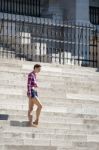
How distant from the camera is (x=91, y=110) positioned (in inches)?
682

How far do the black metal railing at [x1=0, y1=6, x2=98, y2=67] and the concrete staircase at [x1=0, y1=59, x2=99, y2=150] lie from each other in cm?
266

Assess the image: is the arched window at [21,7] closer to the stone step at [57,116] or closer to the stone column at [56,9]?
the stone column at [56,9]

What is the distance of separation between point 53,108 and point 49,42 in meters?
9.20

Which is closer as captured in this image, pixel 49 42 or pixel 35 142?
pixel 35 142

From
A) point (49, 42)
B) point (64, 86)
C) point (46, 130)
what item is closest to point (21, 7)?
point (49, 42)

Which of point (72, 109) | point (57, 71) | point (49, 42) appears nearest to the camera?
point (72, 109)

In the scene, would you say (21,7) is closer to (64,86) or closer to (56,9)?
(56,9)

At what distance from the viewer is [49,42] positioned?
2577 centimetres

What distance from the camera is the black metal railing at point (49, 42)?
22.8m

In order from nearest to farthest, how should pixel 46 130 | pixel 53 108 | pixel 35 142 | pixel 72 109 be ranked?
1. pixel 35 142
2. pixel 46 130
3. pixel 53 108
4. pixel 72 109

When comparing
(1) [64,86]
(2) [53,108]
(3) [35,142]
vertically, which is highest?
(1) [64,86]

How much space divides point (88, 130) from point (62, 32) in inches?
433

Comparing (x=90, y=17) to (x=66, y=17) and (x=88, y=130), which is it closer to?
(x=66, y=17)

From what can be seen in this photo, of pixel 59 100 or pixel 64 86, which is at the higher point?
pixel 64 86
